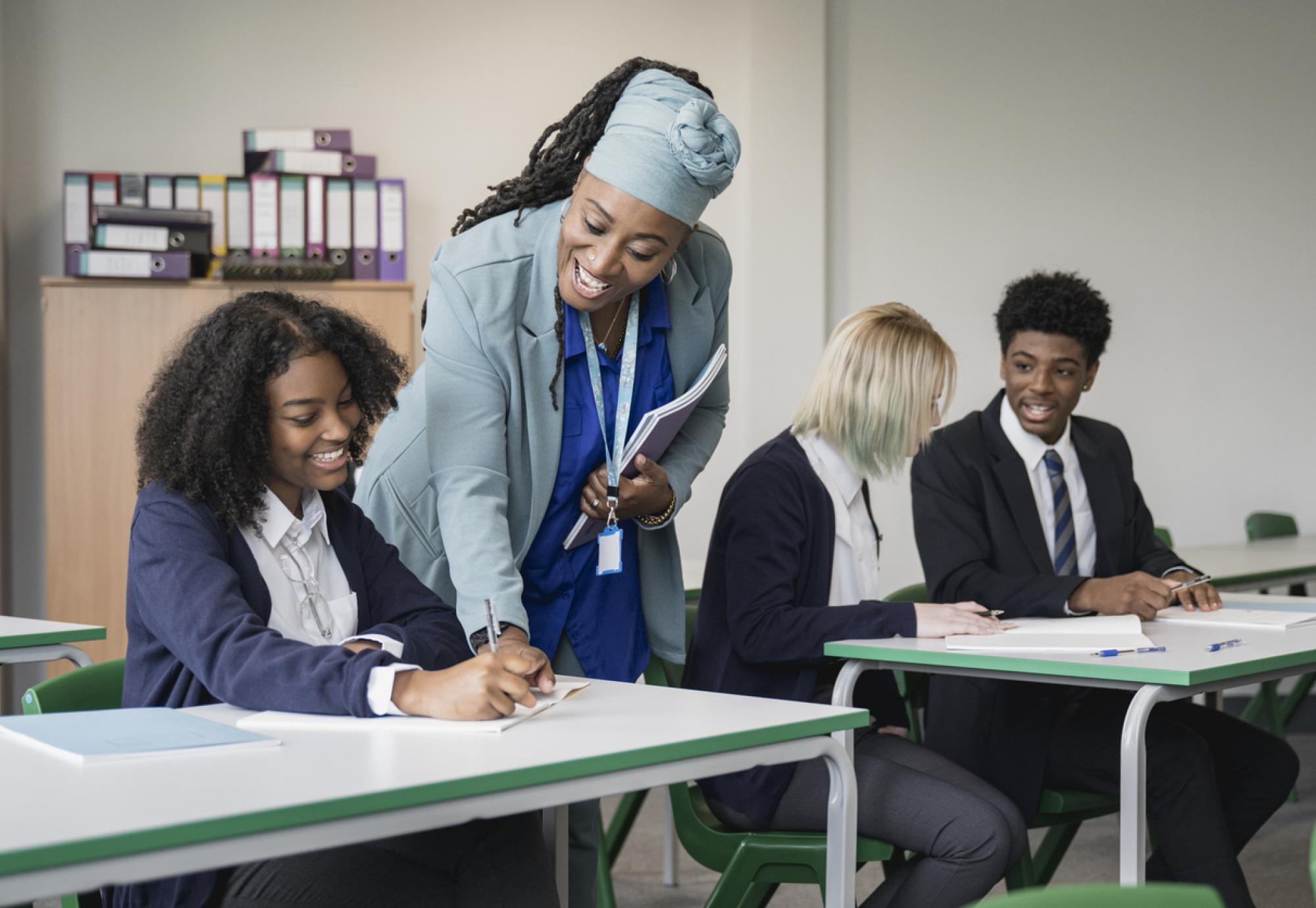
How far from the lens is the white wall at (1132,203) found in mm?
4934

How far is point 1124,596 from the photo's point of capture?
227 cm

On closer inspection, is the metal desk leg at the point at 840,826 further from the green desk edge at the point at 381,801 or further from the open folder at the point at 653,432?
the open folder at the point at 653,432

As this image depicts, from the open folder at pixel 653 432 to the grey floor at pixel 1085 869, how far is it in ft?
4.75

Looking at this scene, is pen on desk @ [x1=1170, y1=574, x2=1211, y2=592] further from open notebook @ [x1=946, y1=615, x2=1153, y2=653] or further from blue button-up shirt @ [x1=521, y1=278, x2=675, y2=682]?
blue button-up shirt @ [x1=521, y1=278, x2=675, y2=682]

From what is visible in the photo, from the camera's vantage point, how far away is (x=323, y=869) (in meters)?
1.44

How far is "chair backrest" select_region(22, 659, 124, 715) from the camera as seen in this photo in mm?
1624

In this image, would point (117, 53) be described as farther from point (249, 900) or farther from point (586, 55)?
point (249, 900)

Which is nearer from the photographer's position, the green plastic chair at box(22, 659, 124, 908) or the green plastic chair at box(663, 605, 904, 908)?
the green plastic chair at box(22, 659, 124, 908)

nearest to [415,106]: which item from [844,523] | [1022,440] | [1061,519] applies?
[1022,440]

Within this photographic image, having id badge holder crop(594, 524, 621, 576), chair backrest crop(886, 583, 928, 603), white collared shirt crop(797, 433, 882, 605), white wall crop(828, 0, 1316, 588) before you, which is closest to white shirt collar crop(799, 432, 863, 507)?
white collared shirt crop(797, 433, 882, 605)

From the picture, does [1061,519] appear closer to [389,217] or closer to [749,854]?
[749,854]

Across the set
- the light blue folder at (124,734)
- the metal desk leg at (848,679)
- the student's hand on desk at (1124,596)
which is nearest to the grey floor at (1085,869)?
the student's hand on desk at (1124,596)

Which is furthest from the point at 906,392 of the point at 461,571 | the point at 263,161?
the point at 263,161

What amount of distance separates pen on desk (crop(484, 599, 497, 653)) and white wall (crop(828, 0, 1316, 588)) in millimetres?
3555
